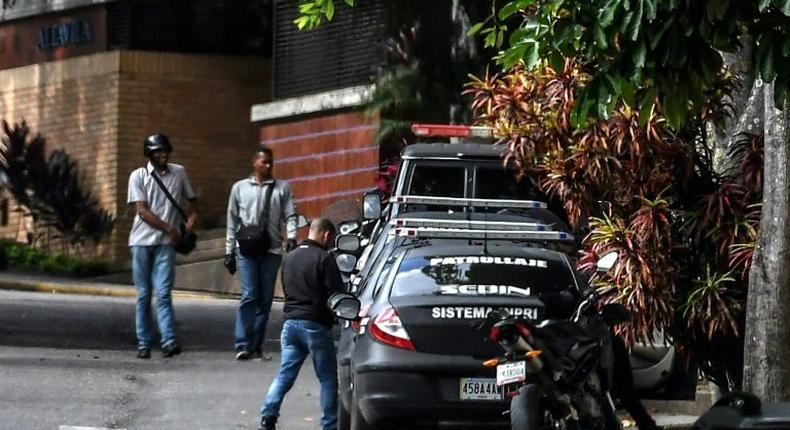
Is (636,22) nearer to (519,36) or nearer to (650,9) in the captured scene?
(650,9)

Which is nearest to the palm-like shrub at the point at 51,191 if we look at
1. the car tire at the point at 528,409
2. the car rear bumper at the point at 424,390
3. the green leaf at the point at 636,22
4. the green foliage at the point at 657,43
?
the car rear bumper at the point at 424,390

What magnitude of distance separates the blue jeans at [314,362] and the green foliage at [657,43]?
354cm

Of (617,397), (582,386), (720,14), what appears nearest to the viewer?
(720,14)

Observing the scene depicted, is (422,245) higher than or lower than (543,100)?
lower

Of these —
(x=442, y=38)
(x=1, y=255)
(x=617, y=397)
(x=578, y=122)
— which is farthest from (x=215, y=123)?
(x=578, y=122)

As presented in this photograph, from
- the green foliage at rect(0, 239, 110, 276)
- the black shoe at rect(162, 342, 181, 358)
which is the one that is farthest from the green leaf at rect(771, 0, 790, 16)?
the green foliage at rect(0, 239, 110, 276)

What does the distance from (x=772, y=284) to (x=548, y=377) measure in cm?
170

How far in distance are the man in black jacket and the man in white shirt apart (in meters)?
3.29

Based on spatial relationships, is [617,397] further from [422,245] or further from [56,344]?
[56,344]

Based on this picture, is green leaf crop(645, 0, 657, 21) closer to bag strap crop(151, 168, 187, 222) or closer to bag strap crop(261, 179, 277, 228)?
bag strap crop(261, 179, 277, 228)

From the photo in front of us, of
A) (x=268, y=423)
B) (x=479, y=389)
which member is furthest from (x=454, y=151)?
(x=479, y=389)

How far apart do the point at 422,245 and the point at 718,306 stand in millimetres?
1842

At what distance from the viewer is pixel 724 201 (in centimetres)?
1155

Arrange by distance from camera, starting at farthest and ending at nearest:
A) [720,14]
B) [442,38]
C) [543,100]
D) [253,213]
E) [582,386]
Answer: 1. [442,38]
2. [253,213]
3. [543,100]
4. [582,386]
5. [720,14]
